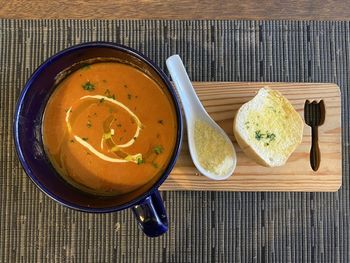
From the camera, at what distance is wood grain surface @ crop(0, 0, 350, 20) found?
1144 millimetres

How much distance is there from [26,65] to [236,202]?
60 centimetres

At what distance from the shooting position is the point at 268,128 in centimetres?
104

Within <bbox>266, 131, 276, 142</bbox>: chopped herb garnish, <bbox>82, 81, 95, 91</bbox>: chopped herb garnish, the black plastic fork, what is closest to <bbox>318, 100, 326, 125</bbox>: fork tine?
the black plastic fork

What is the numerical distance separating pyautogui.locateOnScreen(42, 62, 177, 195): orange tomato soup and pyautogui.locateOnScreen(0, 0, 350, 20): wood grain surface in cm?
27

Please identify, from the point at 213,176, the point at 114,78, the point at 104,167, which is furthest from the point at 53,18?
the point at 213,176

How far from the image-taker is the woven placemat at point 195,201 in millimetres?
1091

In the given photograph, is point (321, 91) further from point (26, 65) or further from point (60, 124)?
point (26, 65)

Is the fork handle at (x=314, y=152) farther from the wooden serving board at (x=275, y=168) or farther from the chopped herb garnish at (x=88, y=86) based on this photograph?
the chopped herb garnish at (x=88, y=86)

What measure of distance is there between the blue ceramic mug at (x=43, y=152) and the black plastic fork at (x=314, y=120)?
0.36m

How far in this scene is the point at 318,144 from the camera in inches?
41.6

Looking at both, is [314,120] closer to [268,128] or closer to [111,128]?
[268,128]

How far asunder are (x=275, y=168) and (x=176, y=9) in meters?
0.46

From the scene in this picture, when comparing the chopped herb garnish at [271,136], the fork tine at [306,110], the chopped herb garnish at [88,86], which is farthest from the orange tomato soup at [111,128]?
the fork tine at [306,110]

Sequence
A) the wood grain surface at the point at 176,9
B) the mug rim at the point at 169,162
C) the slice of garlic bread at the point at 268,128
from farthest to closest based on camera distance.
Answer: the wood grain surface at the point at 176,9 < the slice of garlic bread at the point at 268,128 < the mug rim at the point at 169,162
